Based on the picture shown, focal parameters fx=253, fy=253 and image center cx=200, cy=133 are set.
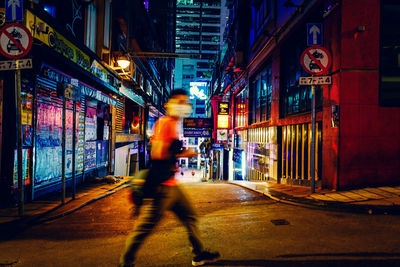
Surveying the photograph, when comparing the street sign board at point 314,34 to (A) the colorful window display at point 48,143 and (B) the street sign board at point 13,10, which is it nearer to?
(B) the street sign board at point 13,10

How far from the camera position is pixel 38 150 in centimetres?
726

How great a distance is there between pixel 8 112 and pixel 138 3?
1450 cm

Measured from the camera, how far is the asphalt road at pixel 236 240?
10.5 ft

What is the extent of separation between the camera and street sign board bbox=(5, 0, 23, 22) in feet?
17.3

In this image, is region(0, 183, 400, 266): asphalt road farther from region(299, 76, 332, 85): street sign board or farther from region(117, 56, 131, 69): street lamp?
region(117, 56, 131, 69): street lamp

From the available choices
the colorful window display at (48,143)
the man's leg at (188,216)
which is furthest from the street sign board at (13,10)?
the man's leg at (188,216)

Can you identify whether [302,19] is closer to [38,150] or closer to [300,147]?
[300,147]

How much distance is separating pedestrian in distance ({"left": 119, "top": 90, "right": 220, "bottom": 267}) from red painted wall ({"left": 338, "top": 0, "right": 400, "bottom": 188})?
18.7 ft

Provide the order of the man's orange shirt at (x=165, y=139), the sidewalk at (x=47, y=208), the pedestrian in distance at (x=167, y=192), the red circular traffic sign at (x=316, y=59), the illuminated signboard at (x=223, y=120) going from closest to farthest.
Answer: the pedestrian in distance at (x=167, y=192) < the man's orange shirt at (x=165, y=139) < the sidewalk at (x=47, y=208) < the red circular traffic sign at (x=316, y=59) < the illuminated signboard at (x=223, y=120)

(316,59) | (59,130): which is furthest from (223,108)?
(59,130)

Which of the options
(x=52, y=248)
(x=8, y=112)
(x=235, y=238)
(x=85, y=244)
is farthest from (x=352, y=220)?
(x=8, y=112)

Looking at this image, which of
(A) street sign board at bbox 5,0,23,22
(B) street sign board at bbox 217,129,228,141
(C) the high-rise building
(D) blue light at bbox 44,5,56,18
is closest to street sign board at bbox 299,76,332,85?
(A) street sign board at bbox 5,0,23,22

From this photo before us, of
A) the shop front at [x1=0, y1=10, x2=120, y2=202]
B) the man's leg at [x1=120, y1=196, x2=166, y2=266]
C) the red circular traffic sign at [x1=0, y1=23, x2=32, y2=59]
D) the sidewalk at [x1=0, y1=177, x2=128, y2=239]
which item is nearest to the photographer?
the man's leg at [x1=120, y1=196, x2=166, y2=266]

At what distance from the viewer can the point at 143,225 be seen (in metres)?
2.98
